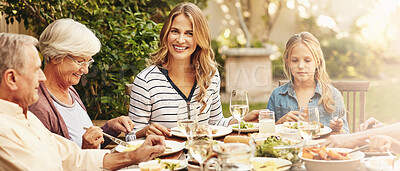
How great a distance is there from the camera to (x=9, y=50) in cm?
130

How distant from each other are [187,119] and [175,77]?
3.04ft

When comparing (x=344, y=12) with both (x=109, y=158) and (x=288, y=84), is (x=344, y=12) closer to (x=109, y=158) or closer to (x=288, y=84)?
(x=288, y=84)

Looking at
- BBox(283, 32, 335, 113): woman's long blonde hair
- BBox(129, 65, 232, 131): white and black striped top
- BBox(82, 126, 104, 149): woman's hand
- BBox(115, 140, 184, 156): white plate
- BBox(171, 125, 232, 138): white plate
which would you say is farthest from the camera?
BBox(283, 32, 335, 113): woman's long blonde hair

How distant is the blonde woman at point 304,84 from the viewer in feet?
8.81

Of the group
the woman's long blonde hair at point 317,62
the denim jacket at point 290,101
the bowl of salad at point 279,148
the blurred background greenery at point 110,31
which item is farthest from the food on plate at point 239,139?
the blurred background greenery at point 110,31

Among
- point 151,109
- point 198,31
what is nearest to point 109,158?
point 151,109

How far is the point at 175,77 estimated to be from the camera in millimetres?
2482

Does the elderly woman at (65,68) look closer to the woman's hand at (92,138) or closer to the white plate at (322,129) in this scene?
the woman's hand at (92,138)

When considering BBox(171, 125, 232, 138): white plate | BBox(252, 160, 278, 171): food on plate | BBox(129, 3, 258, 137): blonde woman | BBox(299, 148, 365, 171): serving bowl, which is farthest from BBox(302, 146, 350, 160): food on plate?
BBox(129, 3, 258, 137): blonde woman

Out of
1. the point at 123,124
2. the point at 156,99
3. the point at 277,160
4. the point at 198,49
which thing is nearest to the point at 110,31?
the point at 198,49

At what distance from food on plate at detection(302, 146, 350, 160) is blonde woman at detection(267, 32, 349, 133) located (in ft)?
4.46

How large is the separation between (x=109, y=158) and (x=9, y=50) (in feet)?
1.78

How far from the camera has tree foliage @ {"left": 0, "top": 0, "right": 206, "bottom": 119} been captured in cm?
359

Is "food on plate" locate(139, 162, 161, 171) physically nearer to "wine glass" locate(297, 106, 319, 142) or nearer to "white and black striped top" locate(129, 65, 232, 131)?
"wine glass" locate(297, 106, 319, 142)
